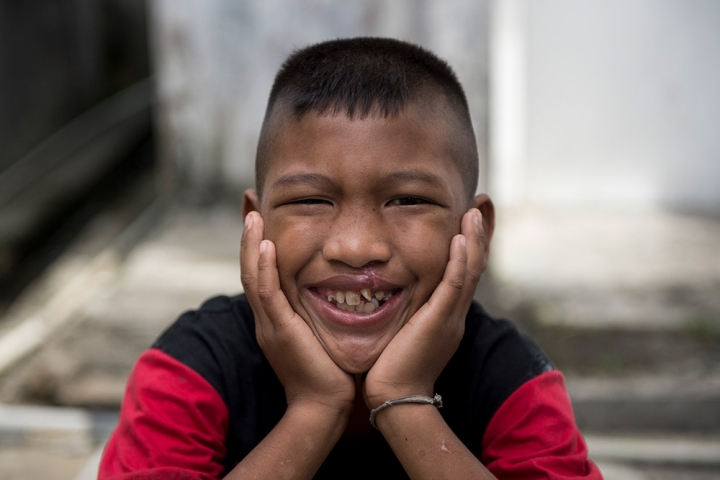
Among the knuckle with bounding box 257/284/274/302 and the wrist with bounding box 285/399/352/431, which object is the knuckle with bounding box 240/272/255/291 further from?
the wrist with bounding box 285/399/352/431

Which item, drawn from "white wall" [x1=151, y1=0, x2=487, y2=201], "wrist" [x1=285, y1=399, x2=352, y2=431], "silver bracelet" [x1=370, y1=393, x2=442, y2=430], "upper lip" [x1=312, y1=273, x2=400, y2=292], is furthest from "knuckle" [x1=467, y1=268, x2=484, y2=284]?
"white wall" [x1=151, y1=0, x2=487, y2=201]

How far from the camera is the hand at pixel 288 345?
157 cm

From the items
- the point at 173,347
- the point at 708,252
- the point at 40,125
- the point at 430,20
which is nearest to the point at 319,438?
the point at 173,347

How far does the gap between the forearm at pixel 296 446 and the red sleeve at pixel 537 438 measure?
1.17 feet

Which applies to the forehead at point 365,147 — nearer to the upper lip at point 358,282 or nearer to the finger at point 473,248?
the finger at point 473,248

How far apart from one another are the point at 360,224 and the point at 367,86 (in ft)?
1.03

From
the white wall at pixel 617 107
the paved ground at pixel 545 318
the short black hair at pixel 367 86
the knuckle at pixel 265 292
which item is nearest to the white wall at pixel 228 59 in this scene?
the paved ground at pixel 545 318

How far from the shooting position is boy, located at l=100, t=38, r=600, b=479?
155 cm

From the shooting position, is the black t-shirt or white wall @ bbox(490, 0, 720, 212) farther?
white wall @ bbox(490, 0, 720, 212)

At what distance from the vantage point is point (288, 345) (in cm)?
158

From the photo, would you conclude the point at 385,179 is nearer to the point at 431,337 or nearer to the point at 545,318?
the point at 431,337

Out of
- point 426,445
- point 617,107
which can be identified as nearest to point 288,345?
point 426,445

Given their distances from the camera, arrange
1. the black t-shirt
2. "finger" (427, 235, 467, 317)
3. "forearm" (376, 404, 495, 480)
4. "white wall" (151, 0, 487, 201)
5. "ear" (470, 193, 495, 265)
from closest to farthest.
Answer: "forearm" (376, 404, 495, 480)
"finger" (427, 235, 467, 317)
the black t-shirt
"ear" (470, 193, 495, 265)
"white wall" (151, 0, 487, 201)

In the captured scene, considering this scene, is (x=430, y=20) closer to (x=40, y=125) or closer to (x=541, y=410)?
(x=541, y=410)
